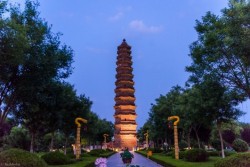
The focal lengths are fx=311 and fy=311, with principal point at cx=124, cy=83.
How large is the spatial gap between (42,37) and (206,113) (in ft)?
62.4

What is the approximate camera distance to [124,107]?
109500mm

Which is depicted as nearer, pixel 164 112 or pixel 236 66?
pixel 236 66

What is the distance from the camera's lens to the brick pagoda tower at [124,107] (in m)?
105

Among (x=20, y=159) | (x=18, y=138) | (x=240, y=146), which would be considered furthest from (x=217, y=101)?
(x=18, y=138)

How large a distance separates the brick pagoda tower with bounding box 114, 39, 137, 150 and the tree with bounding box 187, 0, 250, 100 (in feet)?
261

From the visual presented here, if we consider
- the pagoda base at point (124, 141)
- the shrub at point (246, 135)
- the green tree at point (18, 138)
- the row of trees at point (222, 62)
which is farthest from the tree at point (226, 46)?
the pagoda base at point (124, 141)

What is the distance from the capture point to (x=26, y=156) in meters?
16.3

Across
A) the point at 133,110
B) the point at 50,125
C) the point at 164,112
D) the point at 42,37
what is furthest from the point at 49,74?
the point at 133,110

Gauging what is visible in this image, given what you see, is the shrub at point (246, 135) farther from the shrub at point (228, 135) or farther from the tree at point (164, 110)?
the tree at point (164, 110)

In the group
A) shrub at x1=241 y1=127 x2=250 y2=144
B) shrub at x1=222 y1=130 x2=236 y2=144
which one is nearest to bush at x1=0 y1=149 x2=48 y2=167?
shrub at x1=222 y1=130 x2=236 y2=144

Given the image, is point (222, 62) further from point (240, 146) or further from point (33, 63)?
point (240, 146)

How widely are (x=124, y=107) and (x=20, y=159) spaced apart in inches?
3694

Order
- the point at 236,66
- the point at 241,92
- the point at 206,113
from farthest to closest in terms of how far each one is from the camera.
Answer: the point at 206,113, the point at 241,92, the point at 236,66

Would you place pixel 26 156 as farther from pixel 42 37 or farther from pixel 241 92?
pixel 241 92
